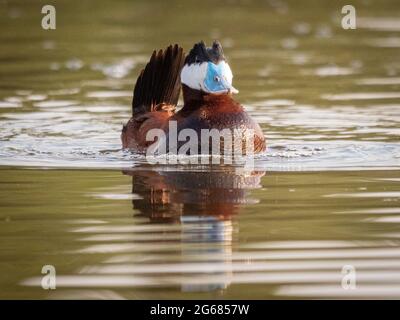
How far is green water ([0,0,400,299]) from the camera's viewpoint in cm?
639

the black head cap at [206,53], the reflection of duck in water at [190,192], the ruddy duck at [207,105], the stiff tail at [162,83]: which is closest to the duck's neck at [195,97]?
the ruddy duck at [207,105]

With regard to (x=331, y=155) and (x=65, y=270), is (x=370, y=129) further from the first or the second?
(x=65, y=270)

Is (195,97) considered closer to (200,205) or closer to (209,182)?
(209,182)

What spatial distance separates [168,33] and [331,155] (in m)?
7.48

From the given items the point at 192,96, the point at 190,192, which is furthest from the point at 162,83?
the point at 190,192

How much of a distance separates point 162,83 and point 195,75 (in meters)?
1.09

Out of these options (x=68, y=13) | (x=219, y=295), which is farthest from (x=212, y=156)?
(x=68, y=13)

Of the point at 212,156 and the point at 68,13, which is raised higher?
the point at 68,13

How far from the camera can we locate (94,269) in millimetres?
6480

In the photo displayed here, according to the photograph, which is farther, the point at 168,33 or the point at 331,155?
the point at 168,33

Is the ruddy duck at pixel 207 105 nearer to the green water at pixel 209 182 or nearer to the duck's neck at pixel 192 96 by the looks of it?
the duck's neck at pixel 192 96

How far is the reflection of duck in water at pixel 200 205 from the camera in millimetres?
6703

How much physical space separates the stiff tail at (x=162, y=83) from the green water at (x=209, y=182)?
458mm

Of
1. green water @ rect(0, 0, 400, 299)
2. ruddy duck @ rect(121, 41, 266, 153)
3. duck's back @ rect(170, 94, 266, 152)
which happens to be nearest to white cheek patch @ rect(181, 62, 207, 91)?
ruddy duck @ rect(121, 41, 266, 153)
